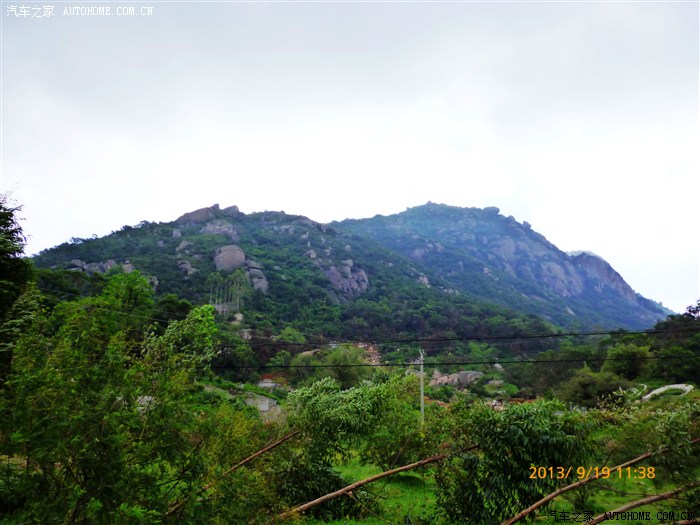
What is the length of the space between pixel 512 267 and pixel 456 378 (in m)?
114

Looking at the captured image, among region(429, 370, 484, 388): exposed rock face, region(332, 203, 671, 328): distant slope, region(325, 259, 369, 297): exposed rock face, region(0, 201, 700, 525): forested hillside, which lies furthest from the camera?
region(332, 203, 671, 328): distant slope

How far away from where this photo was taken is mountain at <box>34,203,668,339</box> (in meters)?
65.9

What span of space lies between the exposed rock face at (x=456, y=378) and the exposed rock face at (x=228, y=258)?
137ft

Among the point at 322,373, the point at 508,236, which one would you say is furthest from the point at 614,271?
the point at 322,373

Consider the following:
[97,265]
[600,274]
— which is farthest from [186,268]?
[600,274]

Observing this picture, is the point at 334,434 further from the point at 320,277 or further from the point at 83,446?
the point at 320,277

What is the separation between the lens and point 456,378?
5025cm

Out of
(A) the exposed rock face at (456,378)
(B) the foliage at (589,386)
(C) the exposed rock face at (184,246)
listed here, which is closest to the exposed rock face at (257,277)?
(C) the exposed rock face at (184,246)

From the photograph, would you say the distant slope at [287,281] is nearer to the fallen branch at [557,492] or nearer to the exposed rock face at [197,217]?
→ the exposed rock face at [197,217]

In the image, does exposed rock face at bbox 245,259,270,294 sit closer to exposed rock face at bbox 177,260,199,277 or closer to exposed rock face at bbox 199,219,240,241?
exposed rock face at bbox 177,260,199,277

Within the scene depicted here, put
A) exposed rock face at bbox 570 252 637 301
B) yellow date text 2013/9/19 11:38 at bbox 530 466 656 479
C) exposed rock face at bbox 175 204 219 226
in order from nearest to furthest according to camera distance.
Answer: yellow date text 2013/9/19 11:38 at bbox 530 466 656 479, exposed rock face at bbox 175 204 219 226, exposed rock face at bbox 570 252 637 301

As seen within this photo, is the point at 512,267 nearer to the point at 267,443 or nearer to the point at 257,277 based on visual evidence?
the point at 257,277

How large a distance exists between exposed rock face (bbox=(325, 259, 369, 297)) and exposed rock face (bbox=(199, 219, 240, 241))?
25561 mm

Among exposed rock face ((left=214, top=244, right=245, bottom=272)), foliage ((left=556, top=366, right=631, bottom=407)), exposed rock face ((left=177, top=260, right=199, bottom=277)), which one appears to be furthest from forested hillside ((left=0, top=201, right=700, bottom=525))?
exposed rock face ((left=214, top=244, right=245, bottom=272))
